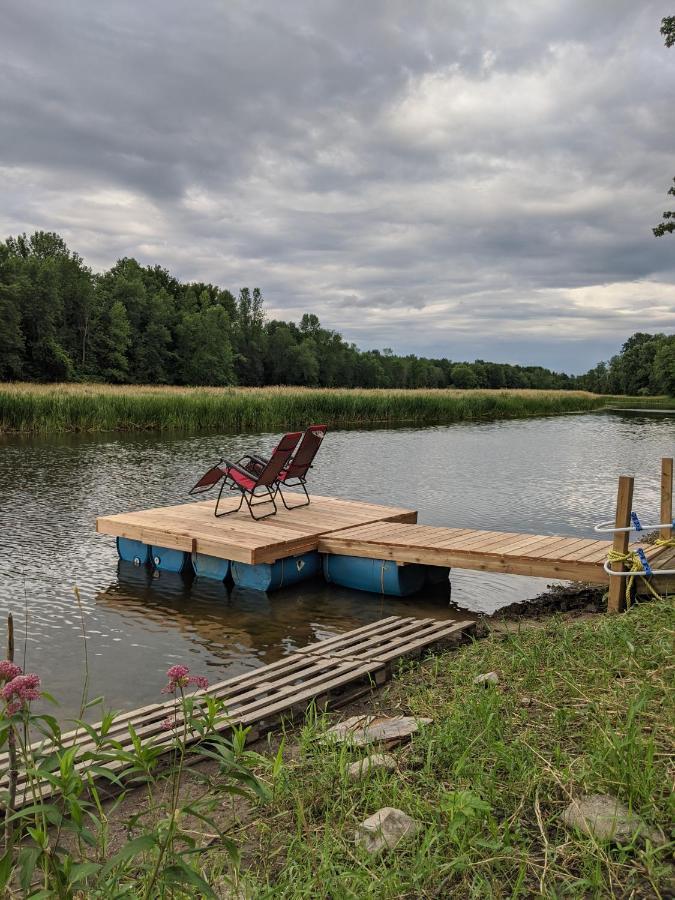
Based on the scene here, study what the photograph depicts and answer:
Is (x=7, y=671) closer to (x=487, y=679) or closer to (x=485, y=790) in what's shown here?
(x=485, y=790)

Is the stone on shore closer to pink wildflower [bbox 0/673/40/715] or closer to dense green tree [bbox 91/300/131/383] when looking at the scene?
pink wildflower [bbox 0/673/40/715]

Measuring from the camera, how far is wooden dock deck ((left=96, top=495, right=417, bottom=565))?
7.44 meters

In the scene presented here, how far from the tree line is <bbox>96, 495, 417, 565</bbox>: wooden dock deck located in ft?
143

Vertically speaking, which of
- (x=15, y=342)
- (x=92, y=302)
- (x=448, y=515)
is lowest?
(x=448, y=515)

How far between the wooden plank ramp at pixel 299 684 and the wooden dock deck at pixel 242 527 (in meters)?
2.08

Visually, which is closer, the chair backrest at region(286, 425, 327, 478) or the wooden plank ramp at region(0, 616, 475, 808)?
the wooden plank ramp at region(0, 616, 475, 808)

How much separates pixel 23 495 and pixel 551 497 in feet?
32.0

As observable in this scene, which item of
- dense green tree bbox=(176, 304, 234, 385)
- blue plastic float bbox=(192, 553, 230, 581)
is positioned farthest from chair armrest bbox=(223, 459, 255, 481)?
dense green tree bbox=(176, 304, 234, 385)

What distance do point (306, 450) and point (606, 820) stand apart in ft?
22.6

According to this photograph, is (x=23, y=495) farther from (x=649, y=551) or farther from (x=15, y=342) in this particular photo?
(x=15, y=342)

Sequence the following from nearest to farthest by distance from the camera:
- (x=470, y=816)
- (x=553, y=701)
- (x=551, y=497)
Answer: (x=470, y=816) < (x=553, y=701) < (x=551, y=497)

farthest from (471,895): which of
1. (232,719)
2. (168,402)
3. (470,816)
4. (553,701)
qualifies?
(168,402)

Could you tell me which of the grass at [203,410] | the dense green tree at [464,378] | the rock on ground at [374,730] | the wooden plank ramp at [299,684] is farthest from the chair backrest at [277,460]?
the dense green tree at [464,378]

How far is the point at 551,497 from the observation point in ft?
45.2
